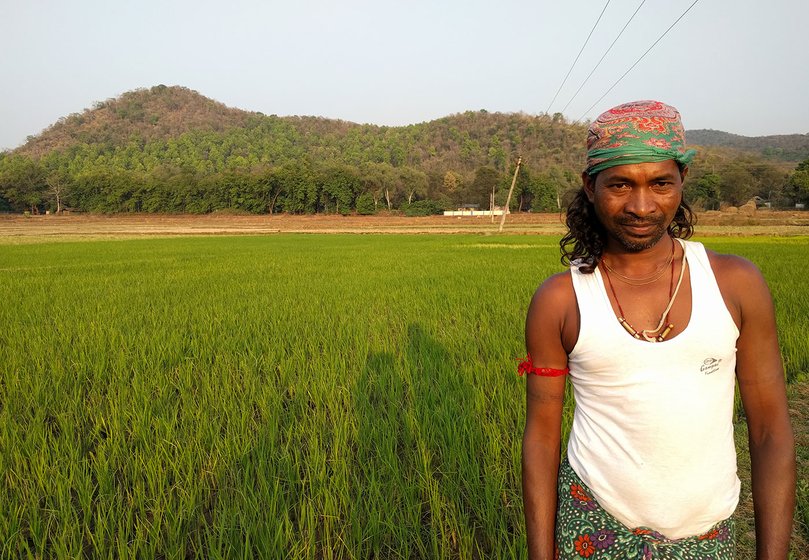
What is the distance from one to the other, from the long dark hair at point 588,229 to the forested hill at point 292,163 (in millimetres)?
16164

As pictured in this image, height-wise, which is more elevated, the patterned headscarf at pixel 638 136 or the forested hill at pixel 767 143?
the forested hill at pixel 767 143

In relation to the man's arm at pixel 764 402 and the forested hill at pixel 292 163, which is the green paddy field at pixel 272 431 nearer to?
the man's arm at pixel 764 402

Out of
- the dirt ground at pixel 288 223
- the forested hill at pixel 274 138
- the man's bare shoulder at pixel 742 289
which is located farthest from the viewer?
the forested hill at pixel 274 138

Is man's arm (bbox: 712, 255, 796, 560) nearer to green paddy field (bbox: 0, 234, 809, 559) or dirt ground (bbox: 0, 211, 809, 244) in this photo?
green paddy field (bbox: 0, 234, 809, 559)

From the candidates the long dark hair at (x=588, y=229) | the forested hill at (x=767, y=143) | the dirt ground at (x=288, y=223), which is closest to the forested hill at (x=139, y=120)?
the dirt ground at (x=288, y=223)

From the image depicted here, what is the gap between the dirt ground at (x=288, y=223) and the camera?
35094 millimetres

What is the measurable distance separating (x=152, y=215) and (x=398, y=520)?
57.2 meters

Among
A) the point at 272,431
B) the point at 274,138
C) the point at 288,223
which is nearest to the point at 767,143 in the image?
the point at 274,138

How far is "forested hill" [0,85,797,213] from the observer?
183ft

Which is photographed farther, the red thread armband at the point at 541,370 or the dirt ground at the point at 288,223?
the dirt ground at the point at 288,223

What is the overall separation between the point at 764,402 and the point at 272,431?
2083 mm

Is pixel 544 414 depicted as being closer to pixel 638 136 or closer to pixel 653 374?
pixel 653 374

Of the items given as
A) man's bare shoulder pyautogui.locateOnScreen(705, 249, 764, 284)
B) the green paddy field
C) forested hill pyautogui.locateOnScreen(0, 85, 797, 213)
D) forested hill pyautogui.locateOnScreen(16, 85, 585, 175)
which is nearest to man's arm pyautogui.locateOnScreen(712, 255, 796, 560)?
man's bare shoulder pyautogui.locateOnScreen(705, 249, 764, 284)

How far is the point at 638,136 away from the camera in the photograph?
98cm
